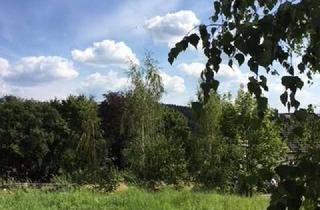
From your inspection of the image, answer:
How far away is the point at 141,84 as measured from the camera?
20000mm

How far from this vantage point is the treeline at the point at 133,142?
18766mm

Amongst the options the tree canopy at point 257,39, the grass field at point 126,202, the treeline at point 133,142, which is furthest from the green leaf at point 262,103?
the treeline at point 133,142

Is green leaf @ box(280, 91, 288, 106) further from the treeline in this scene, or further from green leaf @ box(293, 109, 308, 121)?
the treeline

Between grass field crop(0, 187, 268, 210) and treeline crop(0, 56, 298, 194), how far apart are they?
18.2ft

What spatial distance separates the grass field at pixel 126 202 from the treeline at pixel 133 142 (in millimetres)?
5553

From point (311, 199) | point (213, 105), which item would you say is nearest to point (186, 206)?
point (311, 199)

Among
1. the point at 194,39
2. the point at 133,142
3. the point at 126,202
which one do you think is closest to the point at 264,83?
the point at 194,39

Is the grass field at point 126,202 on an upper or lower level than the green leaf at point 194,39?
lower

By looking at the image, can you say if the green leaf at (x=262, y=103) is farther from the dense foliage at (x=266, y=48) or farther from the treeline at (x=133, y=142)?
the treeline at (x=133, y=142)

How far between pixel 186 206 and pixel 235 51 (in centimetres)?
922

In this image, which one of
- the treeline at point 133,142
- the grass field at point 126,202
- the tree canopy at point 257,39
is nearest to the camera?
the tree canopy at point 257,39

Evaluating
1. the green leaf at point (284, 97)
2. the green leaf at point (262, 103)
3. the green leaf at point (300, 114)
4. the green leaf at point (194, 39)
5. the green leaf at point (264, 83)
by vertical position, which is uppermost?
the green leaf at point (194, 39)

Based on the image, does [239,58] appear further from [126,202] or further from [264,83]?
[126,202]

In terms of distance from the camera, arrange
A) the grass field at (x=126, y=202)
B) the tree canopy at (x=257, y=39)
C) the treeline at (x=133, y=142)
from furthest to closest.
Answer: the treeline at (x=133, y=142), the grass field at (x=126, y=202), the tree canopy at (x=257, y=39)
